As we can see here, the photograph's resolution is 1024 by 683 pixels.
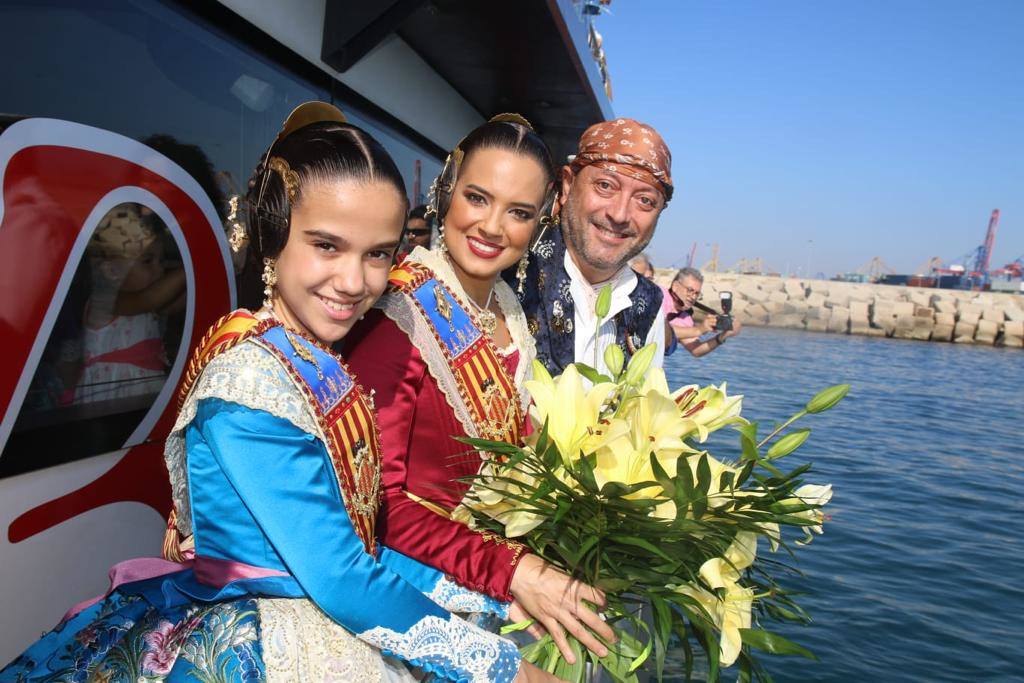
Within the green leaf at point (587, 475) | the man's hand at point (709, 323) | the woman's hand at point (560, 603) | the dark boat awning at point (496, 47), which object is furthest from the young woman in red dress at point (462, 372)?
the man's hand at point (709, 323)

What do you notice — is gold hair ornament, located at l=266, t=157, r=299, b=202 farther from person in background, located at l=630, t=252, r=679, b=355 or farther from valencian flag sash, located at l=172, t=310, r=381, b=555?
person in background, located at l=630, t=252, r=679, b=355

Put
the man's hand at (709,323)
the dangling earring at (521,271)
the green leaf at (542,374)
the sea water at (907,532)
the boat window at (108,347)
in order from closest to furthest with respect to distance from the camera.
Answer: the green leaf at (542,374) → the boat window at (108,347) → the dangling earring at (521,271) → the sea water at (907,532) → the man's hand at (709,323)

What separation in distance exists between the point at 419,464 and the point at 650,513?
21.9 inches

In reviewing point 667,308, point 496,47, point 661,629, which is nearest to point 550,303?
point 661,629

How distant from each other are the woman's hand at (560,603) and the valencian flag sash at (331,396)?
1.09ft

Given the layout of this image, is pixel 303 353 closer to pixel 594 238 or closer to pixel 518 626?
pixel 518 626

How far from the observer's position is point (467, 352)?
1.76 meters

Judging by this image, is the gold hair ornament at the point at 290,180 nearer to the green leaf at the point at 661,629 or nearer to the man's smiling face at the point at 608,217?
the green leaf at the point at 661,629

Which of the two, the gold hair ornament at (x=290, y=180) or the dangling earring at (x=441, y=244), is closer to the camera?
→ the gold hair ornament at (x=290, y=180)

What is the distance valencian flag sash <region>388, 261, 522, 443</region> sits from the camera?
1703 mm

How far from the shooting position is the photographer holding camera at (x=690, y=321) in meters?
8.34

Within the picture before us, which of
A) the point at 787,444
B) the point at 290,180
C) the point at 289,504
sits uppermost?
the point at 290,180

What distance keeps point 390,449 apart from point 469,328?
38cm

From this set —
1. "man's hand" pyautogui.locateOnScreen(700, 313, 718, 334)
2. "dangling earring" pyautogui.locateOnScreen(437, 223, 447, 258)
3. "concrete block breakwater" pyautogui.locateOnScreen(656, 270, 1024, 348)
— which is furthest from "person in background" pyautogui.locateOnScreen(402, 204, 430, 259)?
"concrete block breakwater" pyautogui.locateOnScreen(656, 270, 1024, 348)
